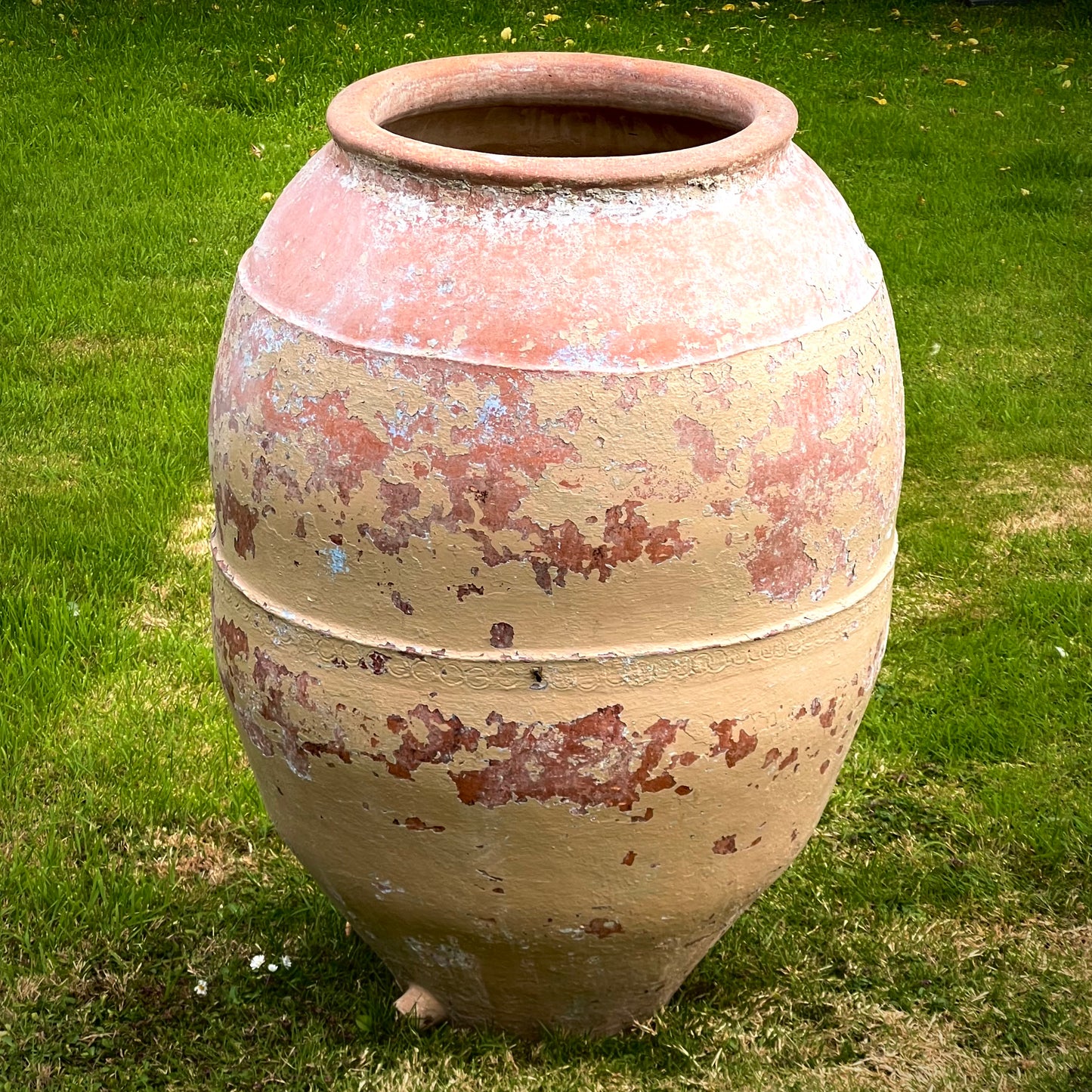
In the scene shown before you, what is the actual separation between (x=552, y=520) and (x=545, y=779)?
1.30 feet

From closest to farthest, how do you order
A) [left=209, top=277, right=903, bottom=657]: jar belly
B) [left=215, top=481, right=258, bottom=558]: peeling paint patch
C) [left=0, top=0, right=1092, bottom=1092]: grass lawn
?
[left=209, top=277, right=903, bottom=657]: jar belly → [left=215, top=481, right=258, bottom=558]: peeling paint patch → [left=0, top=0, right=1092, bottom=1092]: grass lawn

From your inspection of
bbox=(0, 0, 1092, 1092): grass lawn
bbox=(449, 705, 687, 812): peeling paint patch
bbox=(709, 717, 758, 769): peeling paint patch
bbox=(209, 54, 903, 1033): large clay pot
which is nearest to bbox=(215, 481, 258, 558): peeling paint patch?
bbox=(209, 54, 903, 1033): large clay pot

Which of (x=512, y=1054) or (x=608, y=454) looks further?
(x=512, y=1054)

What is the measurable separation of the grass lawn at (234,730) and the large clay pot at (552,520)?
542mm

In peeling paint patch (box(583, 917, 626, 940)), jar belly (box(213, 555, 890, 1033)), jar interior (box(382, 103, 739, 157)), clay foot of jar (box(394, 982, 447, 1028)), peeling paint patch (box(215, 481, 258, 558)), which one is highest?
jar interior (box(382, 103, 739, 157))

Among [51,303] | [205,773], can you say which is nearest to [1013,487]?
[205,773]

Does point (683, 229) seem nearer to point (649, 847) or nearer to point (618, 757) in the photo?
point (618, 757)

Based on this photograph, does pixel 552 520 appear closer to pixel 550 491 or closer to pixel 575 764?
pixel 550 491

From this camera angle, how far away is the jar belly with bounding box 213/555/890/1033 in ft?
7.14

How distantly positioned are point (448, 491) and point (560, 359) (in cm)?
24

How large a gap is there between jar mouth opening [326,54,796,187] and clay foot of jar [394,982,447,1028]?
56.6 inches

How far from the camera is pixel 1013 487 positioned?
15.9 feet

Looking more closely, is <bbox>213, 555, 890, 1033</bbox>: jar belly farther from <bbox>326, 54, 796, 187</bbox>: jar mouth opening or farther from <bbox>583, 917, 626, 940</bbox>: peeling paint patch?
<bbox>326, 54, 796, 187</bbox>: jar mouth opening

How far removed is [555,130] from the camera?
9.41 ft
